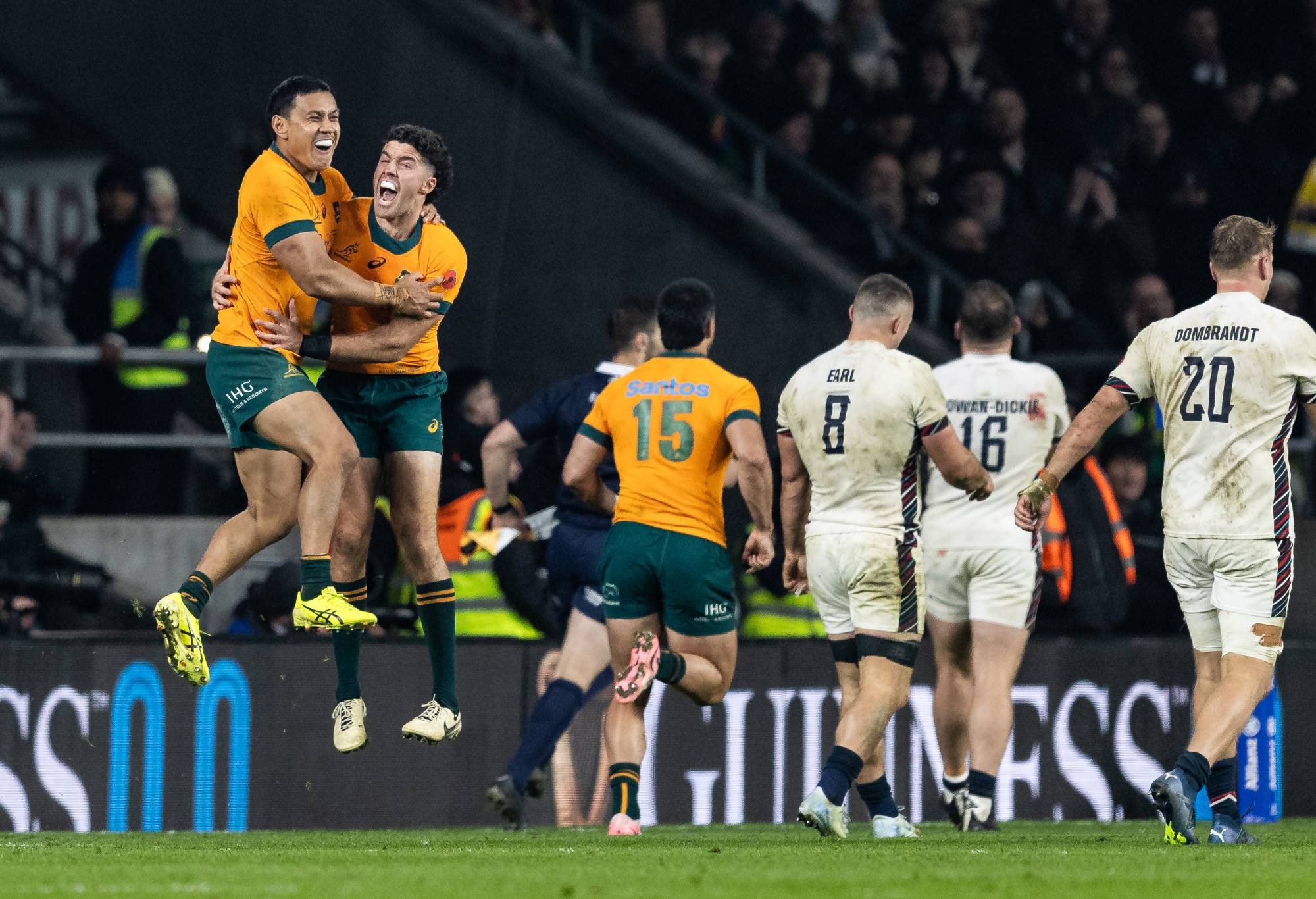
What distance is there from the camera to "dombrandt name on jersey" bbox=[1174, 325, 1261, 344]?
8.36 meters

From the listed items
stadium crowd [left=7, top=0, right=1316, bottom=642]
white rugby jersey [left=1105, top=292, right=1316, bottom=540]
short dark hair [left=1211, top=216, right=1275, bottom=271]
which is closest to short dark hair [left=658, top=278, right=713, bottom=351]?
white rugby jersey [left=1105, top=292, right=1316, bottom=540]

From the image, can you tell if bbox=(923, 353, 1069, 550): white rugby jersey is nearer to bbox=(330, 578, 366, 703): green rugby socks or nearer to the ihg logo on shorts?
bbox=(330, 578, 366, 703): green rugby socks

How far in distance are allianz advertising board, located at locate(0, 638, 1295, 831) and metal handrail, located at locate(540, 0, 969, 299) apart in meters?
3.34

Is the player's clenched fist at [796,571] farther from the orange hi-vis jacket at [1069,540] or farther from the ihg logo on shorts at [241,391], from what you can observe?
the ihg logo on shorts at [241,391]

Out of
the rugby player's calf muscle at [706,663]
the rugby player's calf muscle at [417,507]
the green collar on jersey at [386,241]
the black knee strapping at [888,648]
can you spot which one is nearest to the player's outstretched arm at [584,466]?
the rugby player's calf muscle at [417,507]

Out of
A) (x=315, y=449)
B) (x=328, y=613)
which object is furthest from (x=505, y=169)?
(x=328, y=613)

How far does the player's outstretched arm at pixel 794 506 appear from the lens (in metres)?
9.44

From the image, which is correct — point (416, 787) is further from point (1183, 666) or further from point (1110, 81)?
point (1110, 81)

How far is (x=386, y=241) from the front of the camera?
8922 millimetres

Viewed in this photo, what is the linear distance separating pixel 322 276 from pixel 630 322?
7.59 feet

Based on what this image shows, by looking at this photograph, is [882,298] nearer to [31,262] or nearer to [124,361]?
[124,361]

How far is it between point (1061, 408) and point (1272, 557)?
6.43 feet

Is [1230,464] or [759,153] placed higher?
[759,153]

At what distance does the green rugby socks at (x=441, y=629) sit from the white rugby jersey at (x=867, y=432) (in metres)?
1.61
